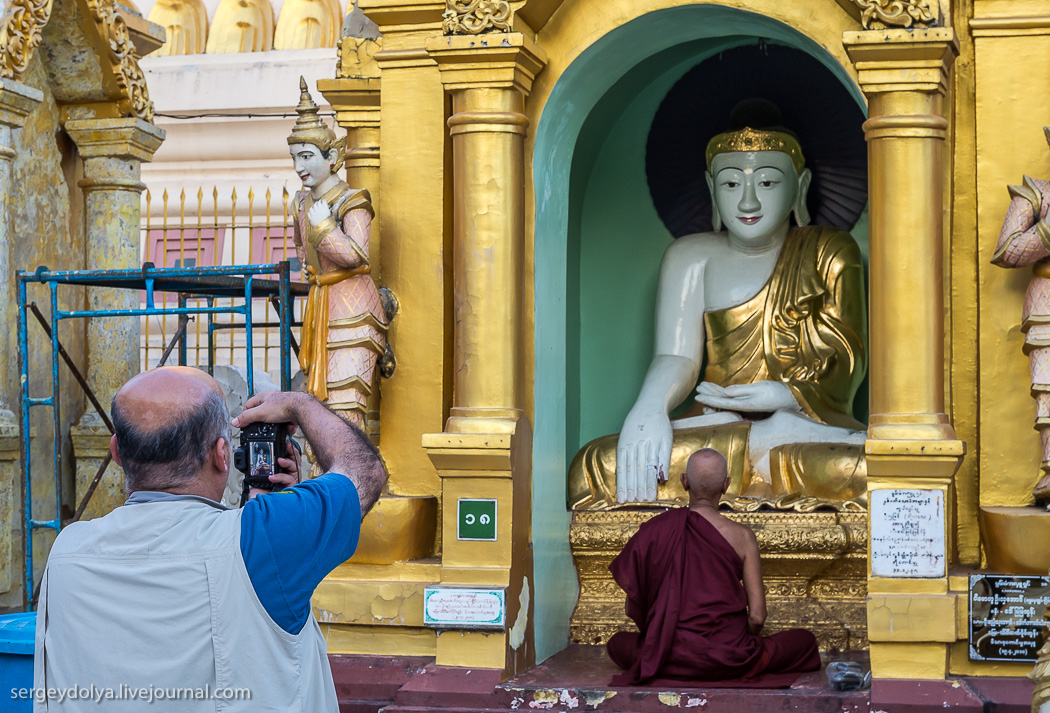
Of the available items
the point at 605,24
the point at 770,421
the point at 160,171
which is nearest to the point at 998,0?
the point at 605,24

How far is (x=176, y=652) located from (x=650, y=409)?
4.12 metres

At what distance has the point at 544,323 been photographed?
20.9 feet

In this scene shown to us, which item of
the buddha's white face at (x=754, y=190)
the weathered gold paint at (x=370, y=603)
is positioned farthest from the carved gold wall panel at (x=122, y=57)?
the weathered gold paint at (x=370, y=603)

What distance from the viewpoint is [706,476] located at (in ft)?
19.4

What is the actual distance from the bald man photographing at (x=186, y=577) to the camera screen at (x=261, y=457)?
0.57 feet

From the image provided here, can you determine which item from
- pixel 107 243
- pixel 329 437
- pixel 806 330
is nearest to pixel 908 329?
pixel 806 330

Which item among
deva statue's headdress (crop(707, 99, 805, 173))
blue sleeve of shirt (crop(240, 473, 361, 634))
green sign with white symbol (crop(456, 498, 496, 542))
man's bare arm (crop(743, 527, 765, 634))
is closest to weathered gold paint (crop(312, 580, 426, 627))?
green sign with white symbol (crop(456, 498, 496, 542))

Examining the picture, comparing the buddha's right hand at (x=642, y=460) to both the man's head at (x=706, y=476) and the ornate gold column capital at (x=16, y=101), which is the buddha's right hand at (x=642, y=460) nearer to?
the man's head at (x=706, y=476)

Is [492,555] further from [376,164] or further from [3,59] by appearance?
[3,59]

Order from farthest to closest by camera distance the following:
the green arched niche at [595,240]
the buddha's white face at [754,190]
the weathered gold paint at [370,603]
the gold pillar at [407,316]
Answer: the buddha's white face at [754,190], the green arched niche at [595,240], the gold pillar at [407,316], the weathered gold paint at [370,603]

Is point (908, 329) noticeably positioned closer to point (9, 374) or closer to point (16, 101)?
point (16, 101)

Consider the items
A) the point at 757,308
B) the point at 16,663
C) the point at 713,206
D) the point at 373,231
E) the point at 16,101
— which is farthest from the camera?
the point at 16,101

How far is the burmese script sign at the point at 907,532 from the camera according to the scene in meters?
5.46

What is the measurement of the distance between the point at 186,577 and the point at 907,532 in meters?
3.33
